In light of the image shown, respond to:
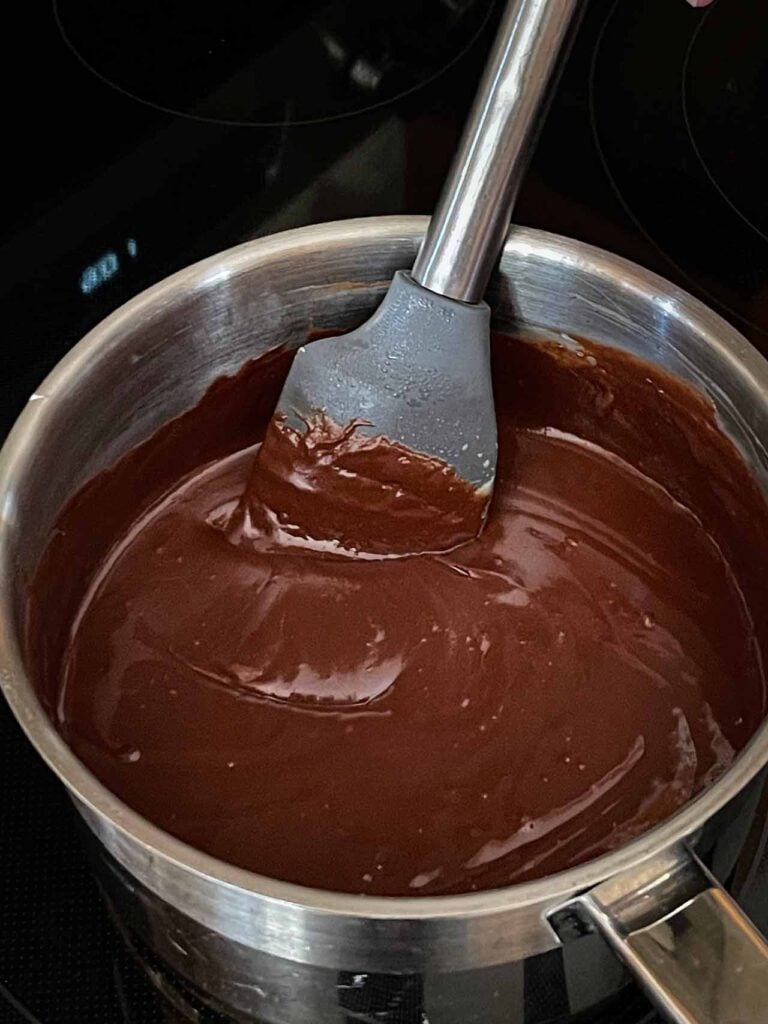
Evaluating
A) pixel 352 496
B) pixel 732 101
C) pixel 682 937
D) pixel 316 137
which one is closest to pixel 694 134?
pixel 732 101

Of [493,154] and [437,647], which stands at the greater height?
[493,154]

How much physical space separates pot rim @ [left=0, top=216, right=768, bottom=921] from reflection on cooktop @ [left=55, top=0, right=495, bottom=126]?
0.26 metres

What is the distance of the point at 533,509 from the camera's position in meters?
1.11

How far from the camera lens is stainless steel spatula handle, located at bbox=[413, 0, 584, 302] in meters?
0.84

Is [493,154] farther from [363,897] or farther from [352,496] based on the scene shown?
[363,897]

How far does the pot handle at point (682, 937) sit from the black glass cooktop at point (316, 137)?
0.55 m

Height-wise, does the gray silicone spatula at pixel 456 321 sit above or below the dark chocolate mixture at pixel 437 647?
above

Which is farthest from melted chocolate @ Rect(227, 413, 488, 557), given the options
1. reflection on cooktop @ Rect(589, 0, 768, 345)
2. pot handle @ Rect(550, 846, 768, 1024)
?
pot handle @ Rect(550, 846, 768, 1024)

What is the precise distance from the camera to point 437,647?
38.8 inches

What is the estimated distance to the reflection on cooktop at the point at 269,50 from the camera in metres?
1.18

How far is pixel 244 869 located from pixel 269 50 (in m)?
0.81

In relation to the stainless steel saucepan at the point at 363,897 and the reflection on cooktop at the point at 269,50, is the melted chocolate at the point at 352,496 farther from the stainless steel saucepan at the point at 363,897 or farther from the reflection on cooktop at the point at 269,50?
the reflection on cooktop at the point at 269,50

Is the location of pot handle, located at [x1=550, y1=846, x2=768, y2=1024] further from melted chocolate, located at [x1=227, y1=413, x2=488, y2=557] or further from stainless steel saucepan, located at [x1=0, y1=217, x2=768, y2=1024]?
melted chocolate, located at [x1=227, y1=413, x2=488, y2=557]

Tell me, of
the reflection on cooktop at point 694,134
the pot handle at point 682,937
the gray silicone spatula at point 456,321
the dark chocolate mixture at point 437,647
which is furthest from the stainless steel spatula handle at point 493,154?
the pot handle at point 682,937
